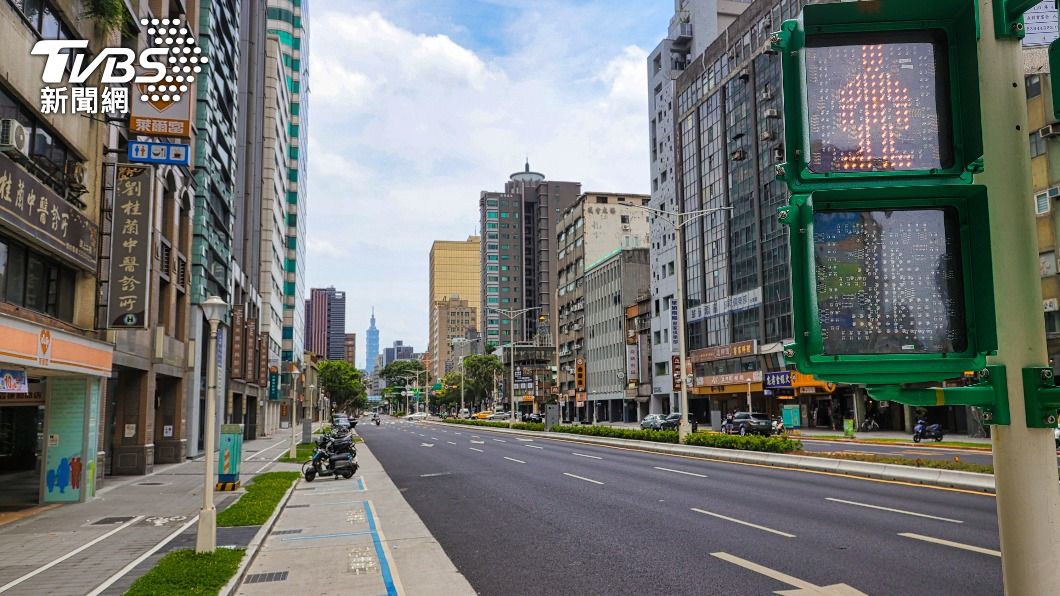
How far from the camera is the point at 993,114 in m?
2.50

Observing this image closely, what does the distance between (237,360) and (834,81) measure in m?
51.9

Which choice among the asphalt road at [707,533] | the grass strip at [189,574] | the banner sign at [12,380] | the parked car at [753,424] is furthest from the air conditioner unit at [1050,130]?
the banner sign at [12,380]

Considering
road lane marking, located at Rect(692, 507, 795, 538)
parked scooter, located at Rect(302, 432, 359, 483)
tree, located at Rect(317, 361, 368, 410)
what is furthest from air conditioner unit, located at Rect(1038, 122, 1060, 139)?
tree, located at Rect(317, 361, 368, 410)

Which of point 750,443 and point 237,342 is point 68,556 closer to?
point 750,443

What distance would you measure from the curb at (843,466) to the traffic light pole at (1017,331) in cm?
1789

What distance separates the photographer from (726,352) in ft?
244

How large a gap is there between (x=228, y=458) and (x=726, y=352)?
194ft

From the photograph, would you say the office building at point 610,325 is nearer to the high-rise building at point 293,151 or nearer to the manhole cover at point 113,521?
the high-rise building at point 293,151

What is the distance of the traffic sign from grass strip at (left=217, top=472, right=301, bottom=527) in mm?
11255

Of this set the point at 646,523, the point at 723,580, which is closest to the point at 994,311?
the point at 723,580

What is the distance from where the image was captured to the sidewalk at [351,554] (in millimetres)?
10516

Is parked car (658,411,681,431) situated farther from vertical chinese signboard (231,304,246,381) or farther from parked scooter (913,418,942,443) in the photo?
vertical chinese signboard (231,304,246,381)

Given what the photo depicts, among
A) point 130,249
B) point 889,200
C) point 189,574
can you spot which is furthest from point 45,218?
point 889,200

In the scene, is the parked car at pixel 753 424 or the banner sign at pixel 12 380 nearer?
the banner sign at pixel 12 380
